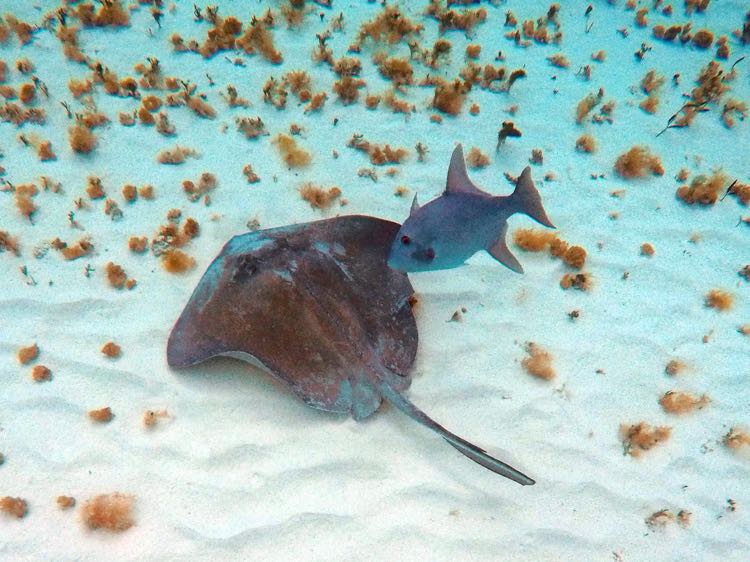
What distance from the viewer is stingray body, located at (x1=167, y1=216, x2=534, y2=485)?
4043mm

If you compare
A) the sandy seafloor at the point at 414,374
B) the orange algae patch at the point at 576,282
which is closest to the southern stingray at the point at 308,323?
the sandy seafloor at the point at 414,374

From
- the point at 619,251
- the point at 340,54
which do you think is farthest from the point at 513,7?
the point at 619,251

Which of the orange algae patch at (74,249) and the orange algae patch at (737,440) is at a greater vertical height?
the orange algae patch at (737,440)

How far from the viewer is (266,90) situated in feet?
22.6

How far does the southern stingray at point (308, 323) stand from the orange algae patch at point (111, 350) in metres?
0.71

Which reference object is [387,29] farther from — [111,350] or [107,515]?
[107,515]

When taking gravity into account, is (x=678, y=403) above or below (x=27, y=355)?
above

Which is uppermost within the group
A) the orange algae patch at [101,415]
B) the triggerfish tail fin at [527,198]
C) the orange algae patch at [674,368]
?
the triggerfish tail fin at [527,198]

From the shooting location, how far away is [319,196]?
19.1 ft

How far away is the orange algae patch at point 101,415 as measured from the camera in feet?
13.7

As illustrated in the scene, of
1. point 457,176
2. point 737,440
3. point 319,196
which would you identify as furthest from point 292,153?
point 737,440

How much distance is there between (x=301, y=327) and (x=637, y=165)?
5.45m

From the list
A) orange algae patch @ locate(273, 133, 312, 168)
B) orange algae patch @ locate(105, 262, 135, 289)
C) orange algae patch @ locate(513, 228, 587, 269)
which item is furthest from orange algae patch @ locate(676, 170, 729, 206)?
orange algae patch @ locate(105, 262, 135, 289)

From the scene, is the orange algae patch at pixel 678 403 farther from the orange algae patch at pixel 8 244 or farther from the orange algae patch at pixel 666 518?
the orange algae patch at pixel 8 244
